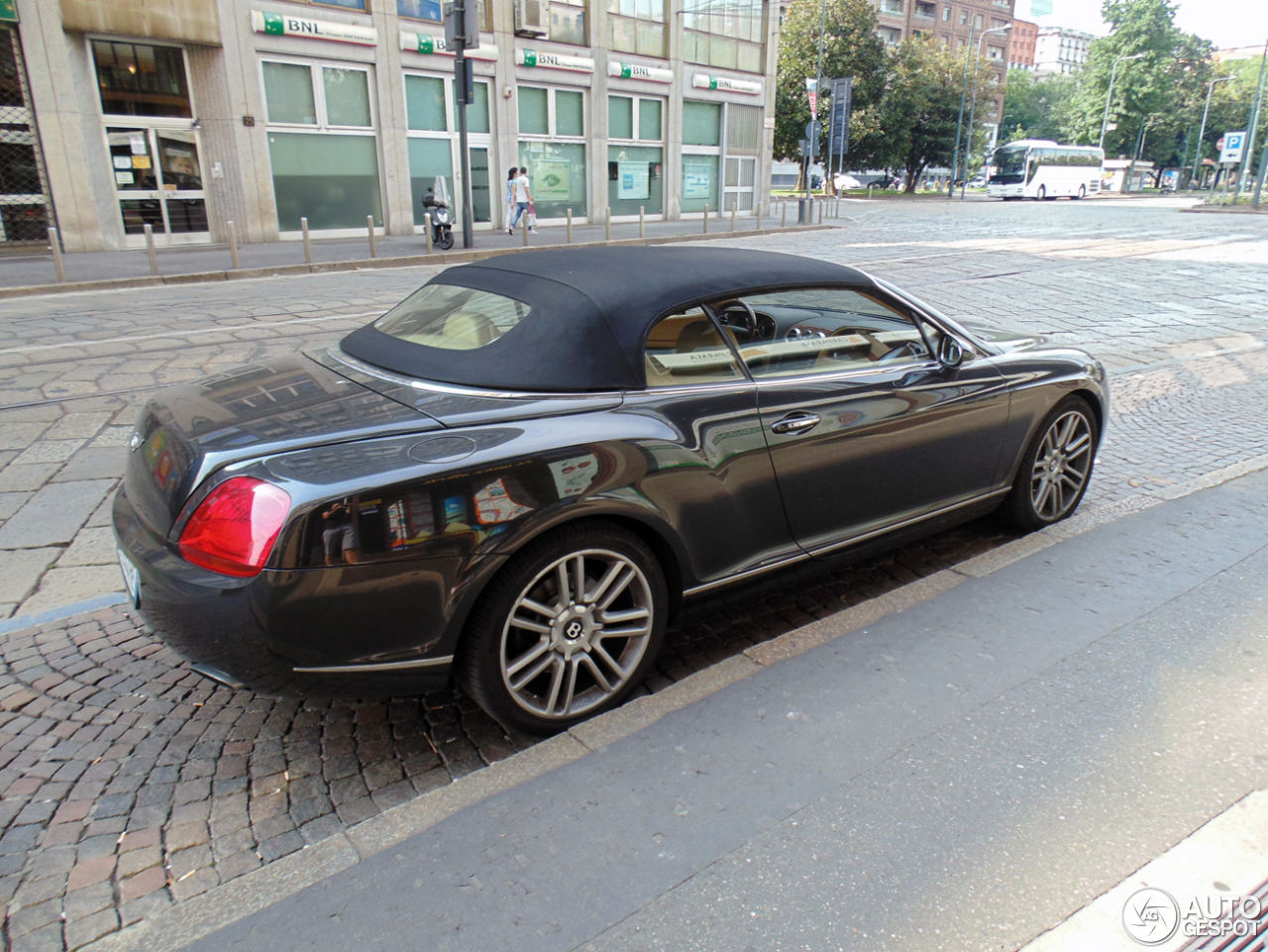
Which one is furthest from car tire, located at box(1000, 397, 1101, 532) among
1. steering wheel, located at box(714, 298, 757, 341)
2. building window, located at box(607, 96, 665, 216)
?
building window, located at box(607, 96, 665, 216)

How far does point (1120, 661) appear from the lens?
3184 millimetres

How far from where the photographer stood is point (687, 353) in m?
3.08

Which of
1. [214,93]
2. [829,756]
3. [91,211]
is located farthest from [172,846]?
[214,93]

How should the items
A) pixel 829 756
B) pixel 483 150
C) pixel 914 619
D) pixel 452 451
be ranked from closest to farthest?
pixel 452 451
pixel 829 756
pixel 914 619
pixel 483 150

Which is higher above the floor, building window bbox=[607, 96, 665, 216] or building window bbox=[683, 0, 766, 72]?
building window bbox=[683, 0, 766, 72]

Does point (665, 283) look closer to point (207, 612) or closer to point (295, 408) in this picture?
point (295, 408)

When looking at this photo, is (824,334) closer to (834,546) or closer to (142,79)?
(834,546)

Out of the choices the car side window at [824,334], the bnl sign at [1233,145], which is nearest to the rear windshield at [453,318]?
the car side window at [824,334]

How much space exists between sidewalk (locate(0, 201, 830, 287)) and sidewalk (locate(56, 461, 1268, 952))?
14.4 meters

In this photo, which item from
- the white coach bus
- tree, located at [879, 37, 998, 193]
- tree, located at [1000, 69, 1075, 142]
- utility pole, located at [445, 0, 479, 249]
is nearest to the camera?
utility pole, located at [445, 0, 479, 249]

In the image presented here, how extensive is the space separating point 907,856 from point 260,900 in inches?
61.0

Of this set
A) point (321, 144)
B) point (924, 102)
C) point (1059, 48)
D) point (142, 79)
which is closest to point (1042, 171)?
point (924, 102)

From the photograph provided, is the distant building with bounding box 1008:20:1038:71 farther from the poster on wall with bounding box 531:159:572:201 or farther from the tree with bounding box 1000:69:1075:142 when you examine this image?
the poster on wall with bounding box 531:159:572:201

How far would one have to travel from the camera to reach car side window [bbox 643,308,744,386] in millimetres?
2988
